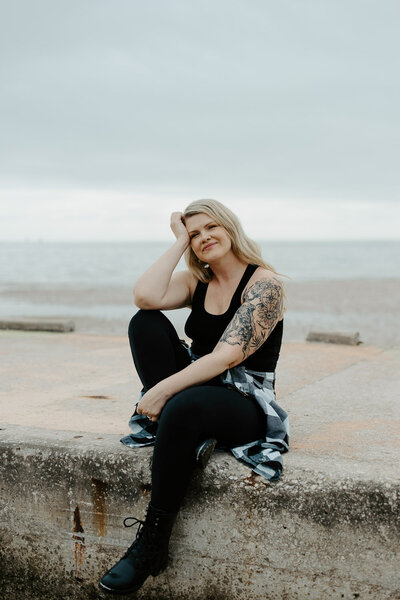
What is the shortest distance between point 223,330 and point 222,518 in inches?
36.7

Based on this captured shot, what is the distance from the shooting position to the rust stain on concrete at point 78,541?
9.52 feet

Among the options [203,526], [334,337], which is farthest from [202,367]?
[334,337]

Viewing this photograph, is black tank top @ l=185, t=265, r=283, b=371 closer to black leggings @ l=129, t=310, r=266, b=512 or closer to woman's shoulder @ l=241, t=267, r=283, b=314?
woman's shoulder @ l=241, t=267, r=283, b=314

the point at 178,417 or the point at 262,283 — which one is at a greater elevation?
the point at 262,283

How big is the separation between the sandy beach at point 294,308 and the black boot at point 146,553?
6.79 metres

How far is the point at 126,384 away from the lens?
5.24 m

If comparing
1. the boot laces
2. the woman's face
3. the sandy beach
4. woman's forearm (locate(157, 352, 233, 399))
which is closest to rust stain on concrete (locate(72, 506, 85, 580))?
A: the boot laces

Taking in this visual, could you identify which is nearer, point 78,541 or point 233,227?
point 78,541

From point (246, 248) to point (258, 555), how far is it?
60.0 inches

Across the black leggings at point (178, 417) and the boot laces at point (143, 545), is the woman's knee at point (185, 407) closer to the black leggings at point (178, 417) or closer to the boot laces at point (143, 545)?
the black leggings at point (178, 417)

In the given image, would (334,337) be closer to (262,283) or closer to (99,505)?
(262,283)

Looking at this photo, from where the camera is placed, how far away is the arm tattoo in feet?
9.62

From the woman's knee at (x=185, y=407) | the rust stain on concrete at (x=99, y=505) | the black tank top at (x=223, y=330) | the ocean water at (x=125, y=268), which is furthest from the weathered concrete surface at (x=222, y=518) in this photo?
the ocean water at (x=125, y=268)

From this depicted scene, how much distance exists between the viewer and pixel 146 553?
8.39 ft
